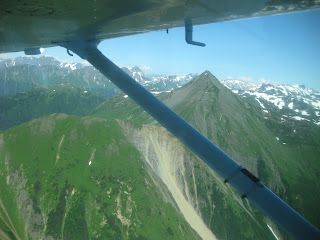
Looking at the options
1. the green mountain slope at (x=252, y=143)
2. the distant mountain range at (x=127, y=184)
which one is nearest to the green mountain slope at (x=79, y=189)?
the distant mountain range at (x=127, y=184)

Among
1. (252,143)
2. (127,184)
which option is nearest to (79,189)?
(127,184)

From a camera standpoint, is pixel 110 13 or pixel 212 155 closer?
pixel 110 13

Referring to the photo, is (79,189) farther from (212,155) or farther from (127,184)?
(212,155)

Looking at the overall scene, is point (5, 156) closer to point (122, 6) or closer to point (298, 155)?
point (122, 6)

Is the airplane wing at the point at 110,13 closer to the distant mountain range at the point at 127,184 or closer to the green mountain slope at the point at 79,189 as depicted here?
the distant mountain range at the point at 127,184

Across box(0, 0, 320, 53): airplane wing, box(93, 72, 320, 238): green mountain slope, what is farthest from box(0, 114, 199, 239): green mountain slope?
box(0, 0, 320, 53): airplane wing

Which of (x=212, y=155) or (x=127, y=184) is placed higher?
(x=212, y=155)

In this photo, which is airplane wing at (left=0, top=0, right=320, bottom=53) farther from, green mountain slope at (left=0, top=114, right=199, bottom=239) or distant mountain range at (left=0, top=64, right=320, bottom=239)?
green mountain slope at (left=0, top=114, right=199, bottom=239)

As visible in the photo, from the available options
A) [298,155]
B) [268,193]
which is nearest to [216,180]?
[298,155]
